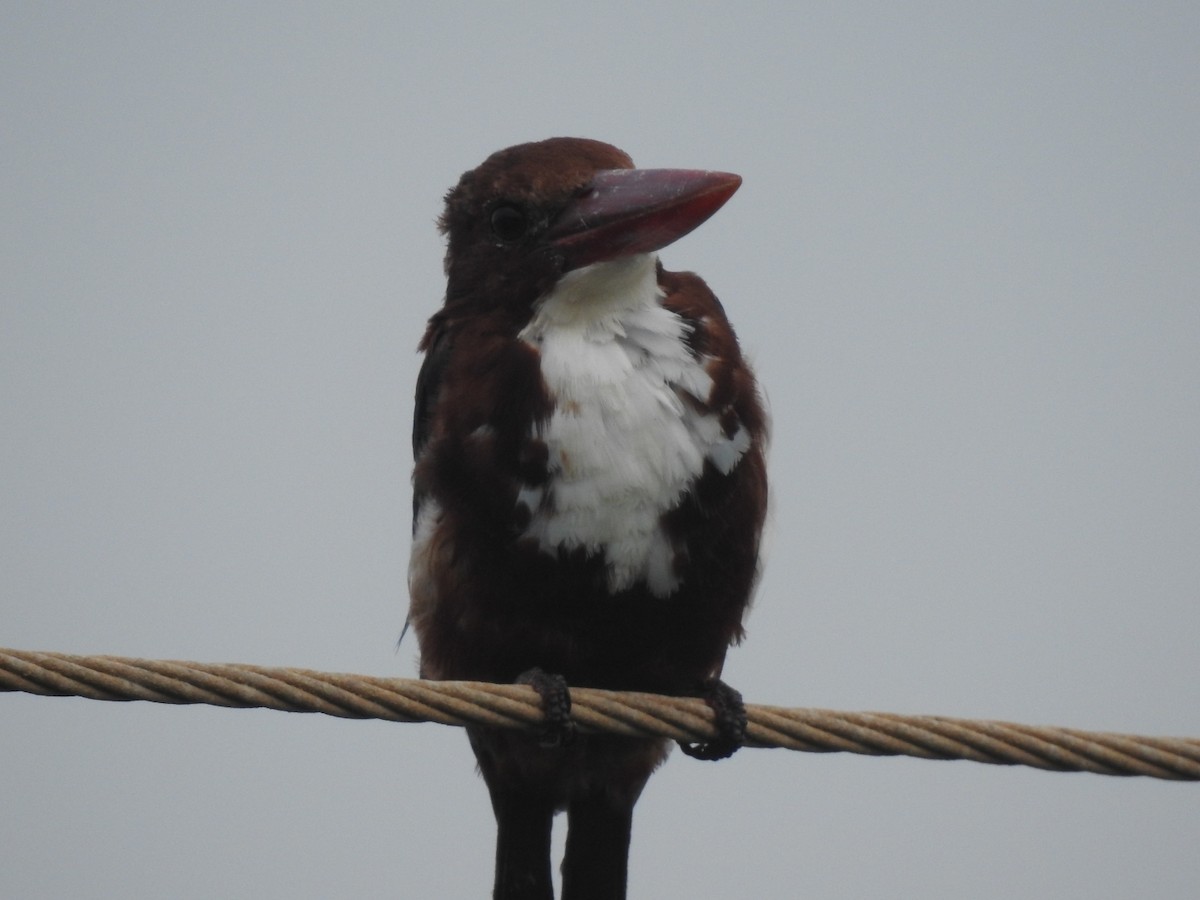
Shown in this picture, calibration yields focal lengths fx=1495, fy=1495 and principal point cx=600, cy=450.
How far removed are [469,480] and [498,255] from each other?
68 cm

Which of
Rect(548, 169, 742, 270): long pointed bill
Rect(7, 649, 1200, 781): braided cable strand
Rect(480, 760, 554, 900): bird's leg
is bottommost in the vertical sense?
Rect(480, 760, 554, 900): bird's leg

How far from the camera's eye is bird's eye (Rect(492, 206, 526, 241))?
13.8 ft

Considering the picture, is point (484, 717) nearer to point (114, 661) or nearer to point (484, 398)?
point (114, 661)

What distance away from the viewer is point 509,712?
10.7ft

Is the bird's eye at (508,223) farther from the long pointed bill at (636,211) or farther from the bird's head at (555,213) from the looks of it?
the long pointed bill at (636,211)

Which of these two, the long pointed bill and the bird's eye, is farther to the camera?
the bird's eye

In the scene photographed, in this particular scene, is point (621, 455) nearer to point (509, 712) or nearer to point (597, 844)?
point (509, 712)

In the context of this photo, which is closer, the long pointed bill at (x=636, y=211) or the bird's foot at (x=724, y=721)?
the bird's foot at (x=724, y=721)

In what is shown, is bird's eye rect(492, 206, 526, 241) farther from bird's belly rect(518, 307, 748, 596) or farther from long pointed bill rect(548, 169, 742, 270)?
bird's belly rect(518, 307, 748, 596)

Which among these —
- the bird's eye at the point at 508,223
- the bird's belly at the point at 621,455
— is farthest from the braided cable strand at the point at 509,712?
the bird's eye at the point at 508,223

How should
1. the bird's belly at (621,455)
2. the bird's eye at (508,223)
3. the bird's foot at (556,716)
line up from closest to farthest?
1. the bird's foot at (556,716)
2. the bird's belly at (621,455)
3. the bird's eye at (508,223)

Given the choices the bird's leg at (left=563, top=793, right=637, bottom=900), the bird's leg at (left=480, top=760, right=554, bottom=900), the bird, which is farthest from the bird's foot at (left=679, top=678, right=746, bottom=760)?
the bird's leg at (left=480, top=760, right=554, bottom=900)

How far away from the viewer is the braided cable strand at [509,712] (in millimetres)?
2785

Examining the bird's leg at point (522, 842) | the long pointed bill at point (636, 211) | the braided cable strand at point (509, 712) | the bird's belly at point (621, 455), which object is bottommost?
the bird's leg at point (522, 842)
